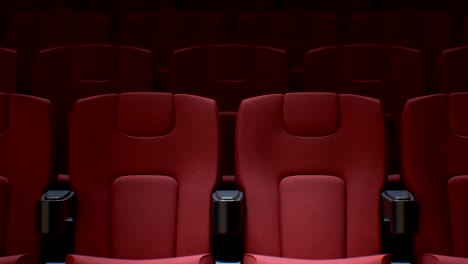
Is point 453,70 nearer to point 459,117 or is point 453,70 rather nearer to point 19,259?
point 459,117

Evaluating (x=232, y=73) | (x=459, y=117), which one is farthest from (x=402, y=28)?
(x=459, y=117)

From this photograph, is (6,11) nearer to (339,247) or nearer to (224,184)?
(224,184)

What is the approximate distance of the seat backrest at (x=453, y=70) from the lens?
1081mm

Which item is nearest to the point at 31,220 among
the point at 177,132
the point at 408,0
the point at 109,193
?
the point at 109,193

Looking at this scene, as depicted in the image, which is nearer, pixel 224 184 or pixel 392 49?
pixel 224 184

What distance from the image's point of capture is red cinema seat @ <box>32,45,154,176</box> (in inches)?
41.6

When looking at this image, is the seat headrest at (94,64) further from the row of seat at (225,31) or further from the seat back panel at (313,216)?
the seat back panel at (313,216)

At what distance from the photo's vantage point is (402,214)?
737mm

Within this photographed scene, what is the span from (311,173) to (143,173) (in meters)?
0.21

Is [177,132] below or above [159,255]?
above

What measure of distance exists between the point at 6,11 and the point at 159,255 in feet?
3.60

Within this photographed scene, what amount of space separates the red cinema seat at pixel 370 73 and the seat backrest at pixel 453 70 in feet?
0.17

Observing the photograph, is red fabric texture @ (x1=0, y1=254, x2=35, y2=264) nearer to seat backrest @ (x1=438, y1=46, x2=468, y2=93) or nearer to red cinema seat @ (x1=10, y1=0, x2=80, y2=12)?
seat backrest @ (x1=438, y1=46, x2=468, y2=93)

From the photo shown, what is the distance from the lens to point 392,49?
1.09m
